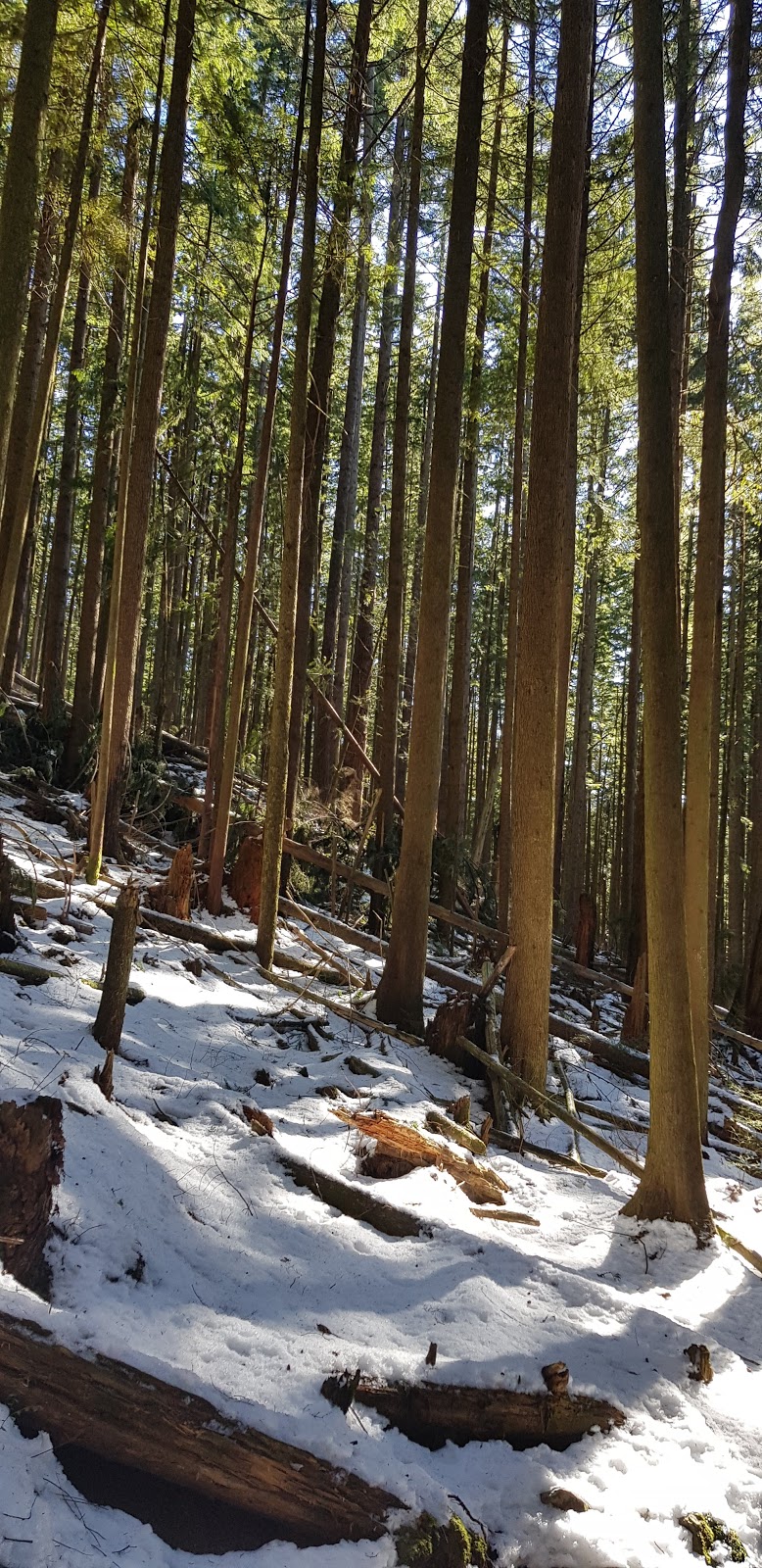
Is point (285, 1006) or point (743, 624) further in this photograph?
point (743, 624)

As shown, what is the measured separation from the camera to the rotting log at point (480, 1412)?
291cm

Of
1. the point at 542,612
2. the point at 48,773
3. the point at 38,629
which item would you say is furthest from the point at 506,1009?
the point at 38,629

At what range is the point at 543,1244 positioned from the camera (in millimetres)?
4414

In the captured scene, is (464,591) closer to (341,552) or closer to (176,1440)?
(341,552)

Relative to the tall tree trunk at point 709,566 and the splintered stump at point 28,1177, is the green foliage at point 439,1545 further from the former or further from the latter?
the tall tree trunk at point 709,566

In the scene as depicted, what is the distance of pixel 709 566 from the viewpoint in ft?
24.6

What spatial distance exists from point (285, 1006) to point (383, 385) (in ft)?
48.1

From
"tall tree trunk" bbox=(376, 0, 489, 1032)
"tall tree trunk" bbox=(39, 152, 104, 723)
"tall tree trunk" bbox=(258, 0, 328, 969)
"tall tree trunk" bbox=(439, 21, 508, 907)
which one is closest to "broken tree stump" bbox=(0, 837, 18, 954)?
"tall tree trunk" bbox=(258, 0, 328, 969)

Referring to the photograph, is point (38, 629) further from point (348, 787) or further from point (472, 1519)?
point (472, 1519)

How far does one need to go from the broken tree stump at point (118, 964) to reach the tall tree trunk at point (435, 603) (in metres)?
3.37

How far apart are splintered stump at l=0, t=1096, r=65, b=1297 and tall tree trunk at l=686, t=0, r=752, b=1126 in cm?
555

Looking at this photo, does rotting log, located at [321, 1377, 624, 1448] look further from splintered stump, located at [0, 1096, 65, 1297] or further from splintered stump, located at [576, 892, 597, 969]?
splintered stump, located at [576, 892, 597, 969]

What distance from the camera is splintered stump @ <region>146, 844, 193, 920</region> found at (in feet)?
27.1

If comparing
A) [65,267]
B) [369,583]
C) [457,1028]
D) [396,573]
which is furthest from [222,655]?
[369,583]
